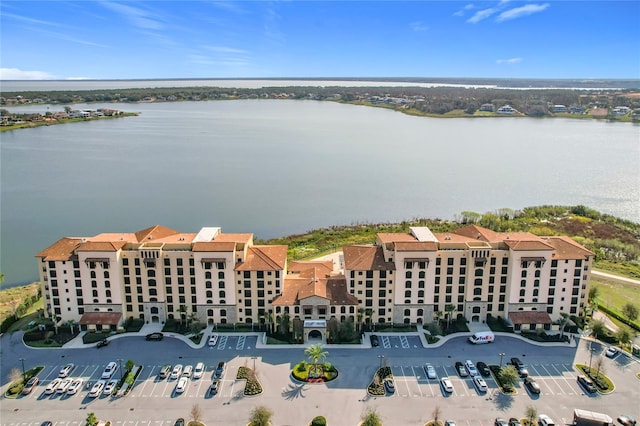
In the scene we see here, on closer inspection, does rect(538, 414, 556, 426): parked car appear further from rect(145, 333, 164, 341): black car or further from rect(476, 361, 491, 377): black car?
rect(145, 333, 164, 341): black car

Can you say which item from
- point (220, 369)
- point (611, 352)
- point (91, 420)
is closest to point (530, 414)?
point (611, 352)

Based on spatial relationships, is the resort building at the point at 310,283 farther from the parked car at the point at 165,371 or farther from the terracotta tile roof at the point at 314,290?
the parked car at the point at 165,371

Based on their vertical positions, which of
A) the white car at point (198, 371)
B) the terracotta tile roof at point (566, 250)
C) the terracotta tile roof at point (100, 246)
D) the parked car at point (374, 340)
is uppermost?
the terracotta tile roof at point (100, 246)

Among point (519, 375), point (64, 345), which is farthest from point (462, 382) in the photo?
point (64, 345)

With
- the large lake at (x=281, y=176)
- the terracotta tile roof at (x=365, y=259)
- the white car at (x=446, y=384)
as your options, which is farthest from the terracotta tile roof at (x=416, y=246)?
the large lake at (x=281, y=176)

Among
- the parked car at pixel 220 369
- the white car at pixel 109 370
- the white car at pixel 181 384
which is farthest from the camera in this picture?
the parked car at pixel 220 369

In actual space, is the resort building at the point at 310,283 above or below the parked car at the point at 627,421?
above
